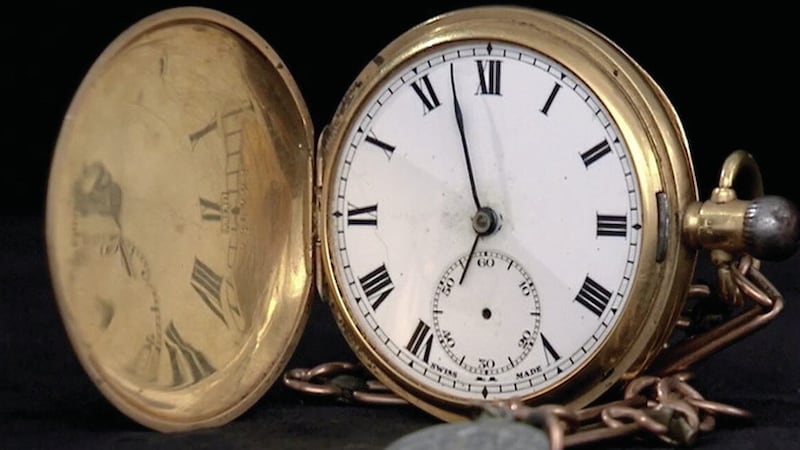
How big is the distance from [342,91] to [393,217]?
0.67 metres

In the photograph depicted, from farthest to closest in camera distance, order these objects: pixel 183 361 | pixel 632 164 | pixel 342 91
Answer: pixel 342 91, pixel 183 361, pixel 632 164

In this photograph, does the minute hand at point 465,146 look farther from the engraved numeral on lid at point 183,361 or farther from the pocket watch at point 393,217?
the engraved numeral on lid at point 183,361

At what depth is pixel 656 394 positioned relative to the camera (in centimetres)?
199

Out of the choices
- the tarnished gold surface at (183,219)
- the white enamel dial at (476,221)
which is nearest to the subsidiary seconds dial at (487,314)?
the white enamel dial at (476,221)

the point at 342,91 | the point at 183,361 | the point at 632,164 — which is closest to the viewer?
the point at 632,164

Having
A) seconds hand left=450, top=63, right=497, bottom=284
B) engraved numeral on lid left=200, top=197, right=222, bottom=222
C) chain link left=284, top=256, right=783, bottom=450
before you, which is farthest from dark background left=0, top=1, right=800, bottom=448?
seconds hand left=450, top=63, right=497, bottom=284

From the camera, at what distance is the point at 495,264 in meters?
2.06

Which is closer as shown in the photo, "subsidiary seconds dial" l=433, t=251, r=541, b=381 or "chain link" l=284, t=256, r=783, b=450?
"chain link" l=284, t=256, r=783, b=450

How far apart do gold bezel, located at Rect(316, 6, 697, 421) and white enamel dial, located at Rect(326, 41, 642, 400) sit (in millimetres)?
12

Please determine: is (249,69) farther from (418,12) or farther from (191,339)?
(418,12)

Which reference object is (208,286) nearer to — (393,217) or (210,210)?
(210,210)

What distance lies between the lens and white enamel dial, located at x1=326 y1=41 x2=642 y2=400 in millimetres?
2006

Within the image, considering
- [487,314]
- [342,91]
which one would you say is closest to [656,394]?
[487,314]

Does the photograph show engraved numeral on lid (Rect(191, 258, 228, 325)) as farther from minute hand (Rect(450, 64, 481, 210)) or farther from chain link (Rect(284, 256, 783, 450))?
minute hand (Rect(450, 64, 481, 210))
